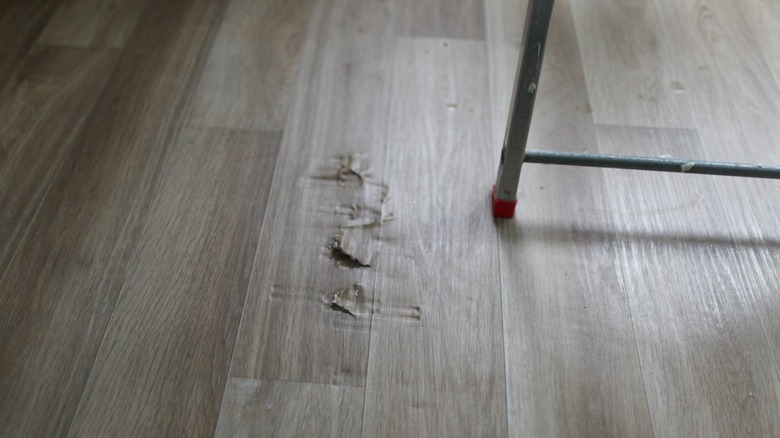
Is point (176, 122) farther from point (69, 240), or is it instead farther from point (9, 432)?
point (9, 432)

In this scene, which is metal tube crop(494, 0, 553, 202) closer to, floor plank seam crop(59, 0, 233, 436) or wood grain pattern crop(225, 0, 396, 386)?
wood grain pattern crop(225, 0, 396, 386)

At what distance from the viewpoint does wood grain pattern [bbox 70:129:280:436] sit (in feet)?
3.07

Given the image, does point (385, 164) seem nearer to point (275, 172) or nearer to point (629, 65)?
point (275, 172)

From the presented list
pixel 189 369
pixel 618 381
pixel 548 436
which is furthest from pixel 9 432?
pixel 618 381

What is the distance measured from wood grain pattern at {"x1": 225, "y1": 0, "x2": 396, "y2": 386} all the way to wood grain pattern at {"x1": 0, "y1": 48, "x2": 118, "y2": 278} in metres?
0.39

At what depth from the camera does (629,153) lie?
127 cm

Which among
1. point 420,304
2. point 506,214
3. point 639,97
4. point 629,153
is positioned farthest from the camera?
point 639,97

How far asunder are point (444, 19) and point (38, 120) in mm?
844

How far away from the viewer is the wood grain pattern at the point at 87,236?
37.8 inches

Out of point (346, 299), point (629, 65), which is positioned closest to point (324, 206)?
point (346, 299)

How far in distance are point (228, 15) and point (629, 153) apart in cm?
90

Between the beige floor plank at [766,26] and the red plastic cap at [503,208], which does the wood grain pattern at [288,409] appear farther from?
the beige floor plank at [766,26]

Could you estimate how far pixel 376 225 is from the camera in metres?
1.16

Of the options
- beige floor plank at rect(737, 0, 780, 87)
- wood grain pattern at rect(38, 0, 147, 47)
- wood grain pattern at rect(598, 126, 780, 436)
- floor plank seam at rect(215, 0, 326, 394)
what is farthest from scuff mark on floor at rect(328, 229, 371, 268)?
beige floor plank at rect(737, 0, 780, 87)
